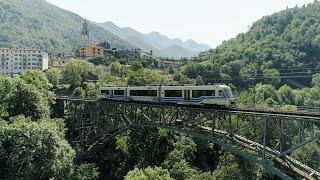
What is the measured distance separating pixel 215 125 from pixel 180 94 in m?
14.7

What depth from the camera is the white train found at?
124 feet

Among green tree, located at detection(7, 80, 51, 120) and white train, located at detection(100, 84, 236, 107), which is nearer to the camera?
white train, located at detection(100, 84, 236, 107)

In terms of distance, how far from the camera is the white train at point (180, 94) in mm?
37656

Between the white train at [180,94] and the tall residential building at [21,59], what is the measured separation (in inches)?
4283

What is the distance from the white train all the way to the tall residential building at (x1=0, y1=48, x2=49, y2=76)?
357 feet

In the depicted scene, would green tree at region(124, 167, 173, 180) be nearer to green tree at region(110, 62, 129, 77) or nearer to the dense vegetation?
the dense vegetation

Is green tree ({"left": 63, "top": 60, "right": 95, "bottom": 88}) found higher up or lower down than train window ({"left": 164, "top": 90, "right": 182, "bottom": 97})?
higher up

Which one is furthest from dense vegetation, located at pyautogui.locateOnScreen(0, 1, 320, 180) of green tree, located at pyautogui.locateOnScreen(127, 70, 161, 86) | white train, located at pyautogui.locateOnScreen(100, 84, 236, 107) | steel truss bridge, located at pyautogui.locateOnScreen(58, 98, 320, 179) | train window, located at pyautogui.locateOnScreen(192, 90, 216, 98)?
train window, located at pyautogui.locateOnScreen(192, 90, 216, 98)

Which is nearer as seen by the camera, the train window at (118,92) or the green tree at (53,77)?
the train window at (118,92)

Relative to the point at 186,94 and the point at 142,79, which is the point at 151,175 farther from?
the point at 142,79

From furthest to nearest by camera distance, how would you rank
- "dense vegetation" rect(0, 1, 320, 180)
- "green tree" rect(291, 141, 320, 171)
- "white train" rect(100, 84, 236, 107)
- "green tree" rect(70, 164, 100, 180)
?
"green tree" rect(291, 141, 320, 171) → "green tree" rect(70, 164, 100, 180) → "dense vegetation" rect(0, 1, 320, 180) → "white train" rect(100, 84, 236, 107)

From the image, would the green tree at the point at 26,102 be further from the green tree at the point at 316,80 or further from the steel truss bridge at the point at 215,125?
the green tree at the point at 316,80

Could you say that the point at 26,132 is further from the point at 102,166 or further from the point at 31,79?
the point at 31,79

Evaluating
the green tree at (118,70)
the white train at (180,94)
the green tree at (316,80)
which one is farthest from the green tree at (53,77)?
the green tree at (316,80)
